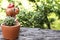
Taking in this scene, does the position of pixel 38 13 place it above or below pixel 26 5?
below

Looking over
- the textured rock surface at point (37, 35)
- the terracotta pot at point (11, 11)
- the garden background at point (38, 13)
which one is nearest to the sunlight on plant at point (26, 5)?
the garden background at point (38, 13)

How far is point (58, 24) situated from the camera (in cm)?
299

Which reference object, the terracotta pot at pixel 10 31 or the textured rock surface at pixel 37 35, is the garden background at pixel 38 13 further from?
the terracotta pot at pixel 10 31

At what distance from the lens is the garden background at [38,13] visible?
9.87 ft

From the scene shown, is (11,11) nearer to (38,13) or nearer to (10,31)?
(10,31)

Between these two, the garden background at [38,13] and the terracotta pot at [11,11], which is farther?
the garden background at [38,13]

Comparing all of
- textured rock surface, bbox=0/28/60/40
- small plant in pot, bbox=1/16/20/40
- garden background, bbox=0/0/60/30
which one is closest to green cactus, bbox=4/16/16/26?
small plant in pot, bbox=1/16/20/40

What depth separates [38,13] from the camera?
301 cm

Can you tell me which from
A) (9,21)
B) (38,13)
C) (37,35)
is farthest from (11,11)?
(38,13)

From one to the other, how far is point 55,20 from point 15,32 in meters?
1.42

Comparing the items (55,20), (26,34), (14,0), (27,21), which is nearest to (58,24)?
(55,20)

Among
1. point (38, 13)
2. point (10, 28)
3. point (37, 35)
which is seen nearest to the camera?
point (10, 28)

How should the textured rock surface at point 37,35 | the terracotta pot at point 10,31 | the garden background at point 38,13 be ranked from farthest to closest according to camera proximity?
1. the garden background at point 38,13
2. the textured rock surface at point 37,35
3. the terracotta pot at point 10,31

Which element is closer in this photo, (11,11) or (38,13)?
(11,11)
